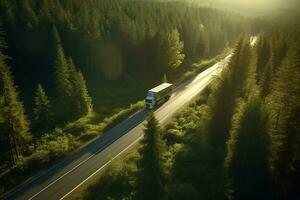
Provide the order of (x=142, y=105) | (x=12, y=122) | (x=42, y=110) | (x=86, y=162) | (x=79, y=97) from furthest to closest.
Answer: (x=142, y=105) < (x=79, y=97) < (x=42, y=110) < (x=86, y=162) < (x=12, y=122)

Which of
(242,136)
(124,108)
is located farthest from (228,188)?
(124,108)

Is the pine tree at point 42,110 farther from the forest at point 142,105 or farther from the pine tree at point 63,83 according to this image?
the pine tree at point 63,83

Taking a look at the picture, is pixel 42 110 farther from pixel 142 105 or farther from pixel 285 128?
pixel 285 128

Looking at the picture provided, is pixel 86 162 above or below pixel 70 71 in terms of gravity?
below

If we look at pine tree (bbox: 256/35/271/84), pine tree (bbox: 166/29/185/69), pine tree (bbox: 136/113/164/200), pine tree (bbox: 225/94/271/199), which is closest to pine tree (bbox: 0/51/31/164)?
pine tree (bbox: 136/113/164/200)

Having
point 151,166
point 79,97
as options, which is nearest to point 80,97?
point 79,97

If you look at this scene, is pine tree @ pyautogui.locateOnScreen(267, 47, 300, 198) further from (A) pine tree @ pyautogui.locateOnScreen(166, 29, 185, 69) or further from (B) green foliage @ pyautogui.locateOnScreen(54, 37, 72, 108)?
(A) pine tree @ pyautogui.locateOnScreen(166, 29, 185, 69)

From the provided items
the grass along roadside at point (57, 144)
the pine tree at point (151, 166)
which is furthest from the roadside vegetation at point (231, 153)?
the grass along roadside at point (57, 144)

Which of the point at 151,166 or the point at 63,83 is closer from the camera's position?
the point at 151,166

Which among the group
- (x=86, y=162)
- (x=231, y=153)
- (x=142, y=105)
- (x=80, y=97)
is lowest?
(x=86, y=162)
